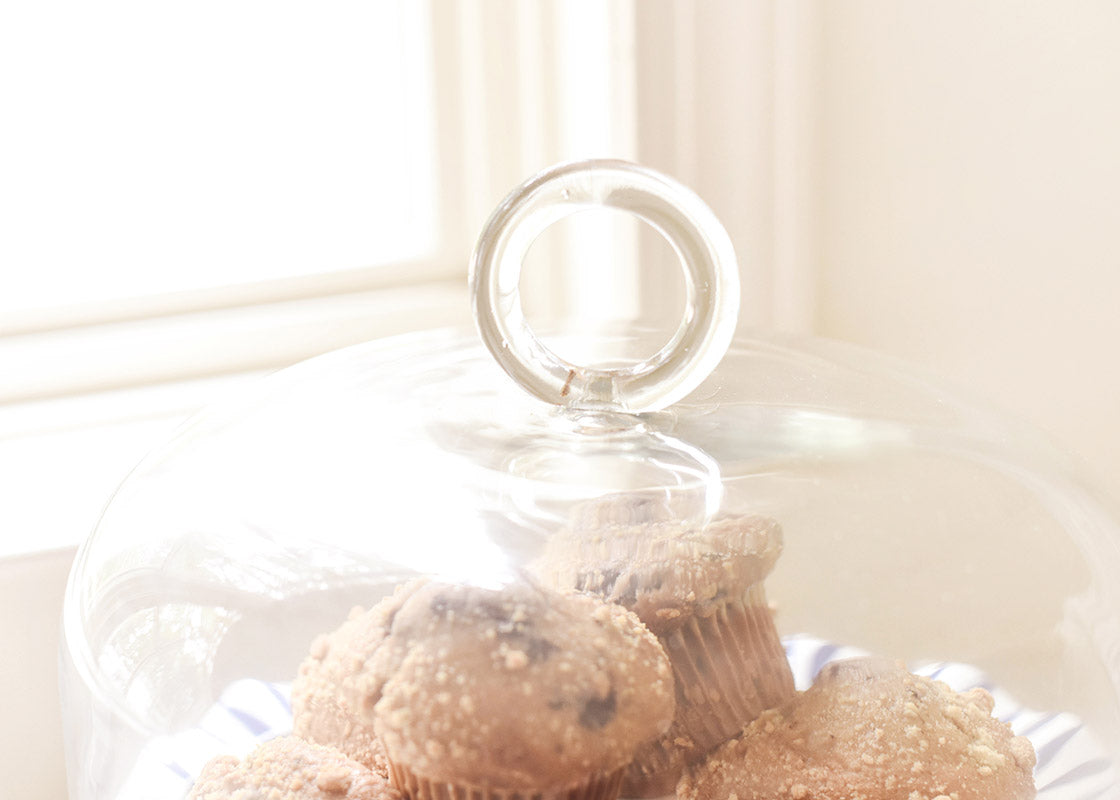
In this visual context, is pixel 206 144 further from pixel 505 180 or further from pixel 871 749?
pixel 871 749

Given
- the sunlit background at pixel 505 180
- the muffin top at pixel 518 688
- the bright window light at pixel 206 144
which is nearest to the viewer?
the muffin top at pixel 518 688

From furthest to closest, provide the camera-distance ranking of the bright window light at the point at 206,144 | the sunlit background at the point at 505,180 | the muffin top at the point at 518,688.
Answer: the bright window light at the point at 206,144 < the sunlit background at the point at 505,180 < the muffin top at the point at 518,688

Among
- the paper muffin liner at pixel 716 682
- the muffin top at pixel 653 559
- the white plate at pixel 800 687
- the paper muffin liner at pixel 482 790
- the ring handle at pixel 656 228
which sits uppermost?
the ring handle at pixel 656 228

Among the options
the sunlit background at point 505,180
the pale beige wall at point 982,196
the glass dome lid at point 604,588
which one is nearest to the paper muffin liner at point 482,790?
the glass dome lid at point 604,588

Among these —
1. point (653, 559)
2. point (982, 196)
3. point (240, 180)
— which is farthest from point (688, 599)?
point (240, 180)

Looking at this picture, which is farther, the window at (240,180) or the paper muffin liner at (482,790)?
the window at (240,180)

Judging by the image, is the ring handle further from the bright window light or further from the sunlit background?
the bright window light

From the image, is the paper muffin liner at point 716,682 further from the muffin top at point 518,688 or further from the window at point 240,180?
the window at point 240,180

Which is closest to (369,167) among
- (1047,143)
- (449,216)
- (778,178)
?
(449,216)

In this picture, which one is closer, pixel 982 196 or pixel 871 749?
pixel 871 749
